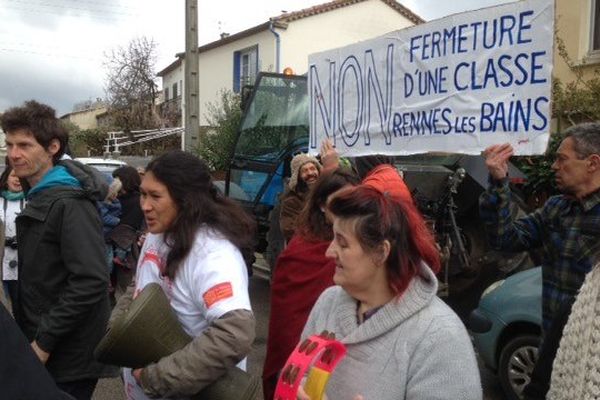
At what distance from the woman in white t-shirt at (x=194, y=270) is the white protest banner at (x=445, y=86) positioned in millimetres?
1703

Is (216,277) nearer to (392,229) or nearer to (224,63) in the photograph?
(392,229)

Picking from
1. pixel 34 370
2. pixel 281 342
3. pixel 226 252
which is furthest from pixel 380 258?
pixel 281 342

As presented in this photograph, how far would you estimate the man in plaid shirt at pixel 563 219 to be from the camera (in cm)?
289

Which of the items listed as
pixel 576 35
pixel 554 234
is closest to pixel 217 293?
pixel 554 234

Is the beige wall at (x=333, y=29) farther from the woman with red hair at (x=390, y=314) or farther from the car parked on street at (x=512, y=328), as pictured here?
the woman with red hair at (x=390, y=314)

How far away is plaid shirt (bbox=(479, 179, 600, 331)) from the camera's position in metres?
2.88

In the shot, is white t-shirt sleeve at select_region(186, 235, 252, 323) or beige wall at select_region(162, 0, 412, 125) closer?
white t-shirt sleeve at select_region(186, 235, 252, 323)

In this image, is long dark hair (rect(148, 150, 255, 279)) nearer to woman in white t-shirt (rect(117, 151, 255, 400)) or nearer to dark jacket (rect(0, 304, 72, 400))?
woman in white t-shirt (rect(117, 151, 255, 400))

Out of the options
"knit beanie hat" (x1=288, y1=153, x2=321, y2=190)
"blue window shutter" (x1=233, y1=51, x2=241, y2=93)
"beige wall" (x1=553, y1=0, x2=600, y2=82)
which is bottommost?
"knit beanie hat" (x1=288, y1=153, x2=321, y2=190)

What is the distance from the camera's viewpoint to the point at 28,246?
2.72 metres

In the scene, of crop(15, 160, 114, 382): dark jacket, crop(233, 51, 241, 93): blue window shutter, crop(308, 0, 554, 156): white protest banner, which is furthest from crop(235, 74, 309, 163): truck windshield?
crop(233, 51, 241, 93): blue window shutter

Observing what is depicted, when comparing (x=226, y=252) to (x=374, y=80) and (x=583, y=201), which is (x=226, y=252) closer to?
(x=583, y=201)

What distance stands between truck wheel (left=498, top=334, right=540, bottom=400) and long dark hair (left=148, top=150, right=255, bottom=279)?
2.79 metres

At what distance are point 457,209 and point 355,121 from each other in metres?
2.70
